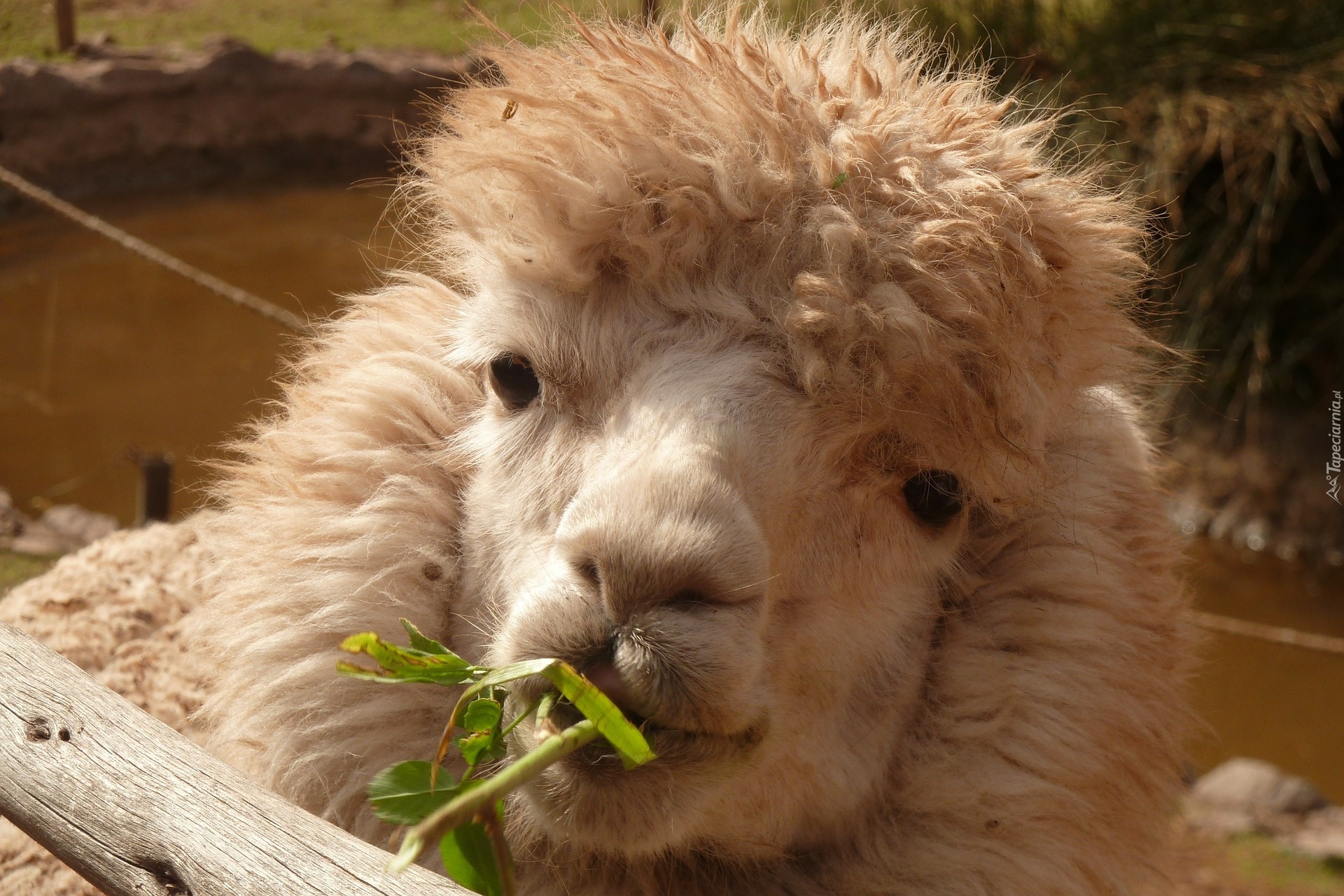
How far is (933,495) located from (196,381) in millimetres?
5582

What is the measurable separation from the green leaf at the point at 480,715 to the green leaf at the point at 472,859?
0.38 feet

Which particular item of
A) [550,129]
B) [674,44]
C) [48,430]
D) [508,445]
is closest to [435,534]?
[508,445]

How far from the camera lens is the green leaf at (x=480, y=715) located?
4.57ft

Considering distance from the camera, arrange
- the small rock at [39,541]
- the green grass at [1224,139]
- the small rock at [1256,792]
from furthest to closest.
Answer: the green grass at [1224,139], the small rock at [1256,792], the small rock at [39,541]

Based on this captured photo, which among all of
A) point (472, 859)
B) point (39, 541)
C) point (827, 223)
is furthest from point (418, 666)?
point (39, 541)

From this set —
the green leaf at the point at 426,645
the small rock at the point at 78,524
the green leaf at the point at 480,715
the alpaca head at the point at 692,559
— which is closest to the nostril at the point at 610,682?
the alpaca head at the point at 692,559

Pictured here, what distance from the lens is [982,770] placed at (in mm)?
1898

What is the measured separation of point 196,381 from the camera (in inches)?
255

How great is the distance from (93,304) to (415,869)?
6870mm

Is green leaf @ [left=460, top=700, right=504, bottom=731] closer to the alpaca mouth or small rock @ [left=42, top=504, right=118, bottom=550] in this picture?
the alpaca mouth

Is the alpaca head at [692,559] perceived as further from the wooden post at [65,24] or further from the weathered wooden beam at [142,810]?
the wooden post at [65,24]

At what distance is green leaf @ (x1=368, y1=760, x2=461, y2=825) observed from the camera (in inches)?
51.1

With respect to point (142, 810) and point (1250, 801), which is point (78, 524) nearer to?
point (142, 810)

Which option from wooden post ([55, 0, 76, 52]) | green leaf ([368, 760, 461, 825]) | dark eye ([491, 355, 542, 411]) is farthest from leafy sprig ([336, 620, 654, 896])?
wooden post ([55, 0, 76, 52])
